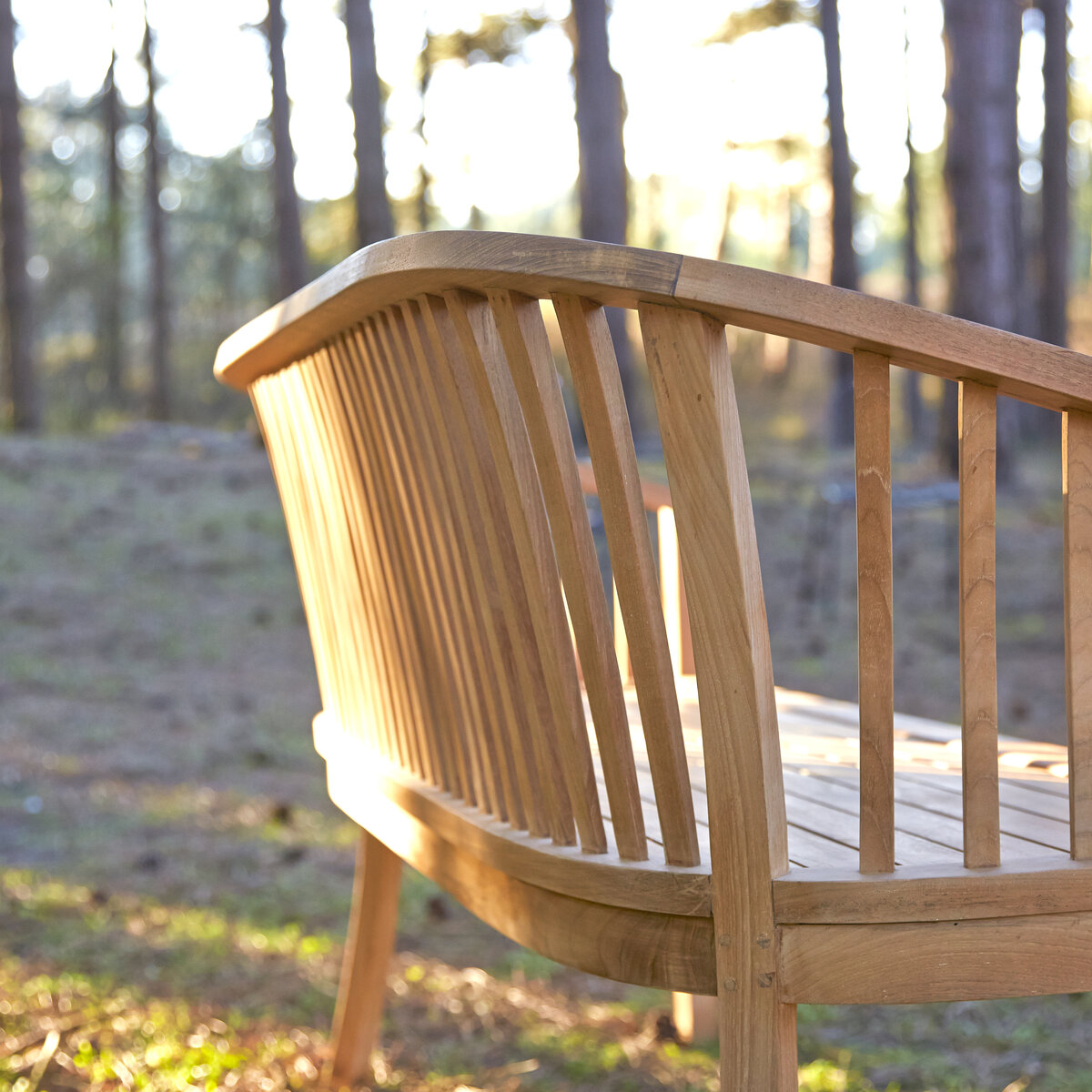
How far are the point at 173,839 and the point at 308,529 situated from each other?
6.24 ft

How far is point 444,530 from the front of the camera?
116 cm

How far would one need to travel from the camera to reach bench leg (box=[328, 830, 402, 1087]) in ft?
6.24

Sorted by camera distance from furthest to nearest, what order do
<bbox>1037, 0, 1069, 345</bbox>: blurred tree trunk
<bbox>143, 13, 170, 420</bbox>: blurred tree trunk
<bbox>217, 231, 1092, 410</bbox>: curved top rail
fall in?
<bbox>143, 13, 170, 420</bbox>: blurred tree trunk, <bbox>1037, 0, 1069, 345</bbox>: blurred tree trunk, <bbox>217, 231, 1092, 410</bbox>: curved top rail

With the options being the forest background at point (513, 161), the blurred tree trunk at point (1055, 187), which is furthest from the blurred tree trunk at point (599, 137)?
the blurred tree trunk at point (1055, 187)

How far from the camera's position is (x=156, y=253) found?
1389 centimetres

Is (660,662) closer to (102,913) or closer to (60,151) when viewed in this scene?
(102,913)

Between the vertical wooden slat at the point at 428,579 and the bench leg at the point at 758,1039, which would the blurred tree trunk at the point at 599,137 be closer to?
the vertical wooden slat at the point at 428,579

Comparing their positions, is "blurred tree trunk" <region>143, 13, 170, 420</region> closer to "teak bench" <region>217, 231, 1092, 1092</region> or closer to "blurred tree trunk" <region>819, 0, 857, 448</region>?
"blurred tree trunk" <region>819, 0, 857, 448</region>

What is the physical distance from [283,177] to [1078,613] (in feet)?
31.4

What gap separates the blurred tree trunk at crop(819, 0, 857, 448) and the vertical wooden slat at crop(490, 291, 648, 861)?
1013 centimetres

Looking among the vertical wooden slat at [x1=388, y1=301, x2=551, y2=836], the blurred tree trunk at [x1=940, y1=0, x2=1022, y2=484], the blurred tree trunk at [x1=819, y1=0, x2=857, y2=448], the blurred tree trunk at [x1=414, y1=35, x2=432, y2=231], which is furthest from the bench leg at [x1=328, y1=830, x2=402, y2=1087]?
the blurred tree trunk at [x1=414, y1=35, x2=432, y2=231]

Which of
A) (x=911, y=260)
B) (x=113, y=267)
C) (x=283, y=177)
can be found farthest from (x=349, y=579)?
(x=911, y=260)

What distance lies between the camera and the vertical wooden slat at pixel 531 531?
0.99m

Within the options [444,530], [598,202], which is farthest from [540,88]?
[444,530]
